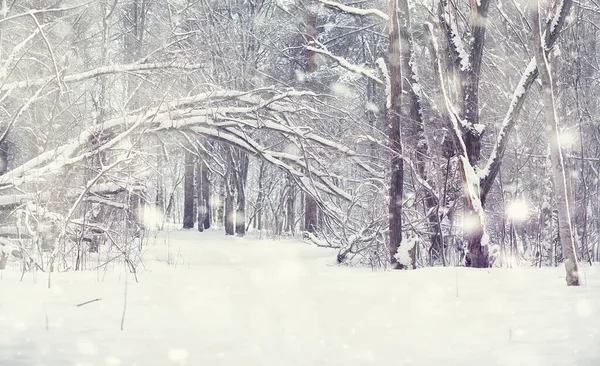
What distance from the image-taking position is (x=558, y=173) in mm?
4676

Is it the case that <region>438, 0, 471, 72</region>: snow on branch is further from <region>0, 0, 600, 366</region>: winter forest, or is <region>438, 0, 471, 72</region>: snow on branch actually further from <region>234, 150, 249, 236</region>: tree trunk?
<region>234, 150, 249, 236</region>: tree trunk

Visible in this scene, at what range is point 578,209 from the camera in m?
10.1

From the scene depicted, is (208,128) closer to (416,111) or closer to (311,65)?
(416,111)

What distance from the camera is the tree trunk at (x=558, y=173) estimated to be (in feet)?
14.4

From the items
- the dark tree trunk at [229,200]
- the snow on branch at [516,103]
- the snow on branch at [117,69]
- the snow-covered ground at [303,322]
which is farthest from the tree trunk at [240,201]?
the snow-covered ground at [303,322]

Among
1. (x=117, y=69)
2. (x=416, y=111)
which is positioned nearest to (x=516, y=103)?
(x=416, y=111)

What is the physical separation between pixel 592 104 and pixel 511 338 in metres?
12.4

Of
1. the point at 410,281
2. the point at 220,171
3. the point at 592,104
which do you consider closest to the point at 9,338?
the point at 410,281

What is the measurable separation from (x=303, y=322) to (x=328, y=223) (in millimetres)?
6363

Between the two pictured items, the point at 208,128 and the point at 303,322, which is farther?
the point at 208,128

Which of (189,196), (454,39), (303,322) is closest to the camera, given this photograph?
(303,322)

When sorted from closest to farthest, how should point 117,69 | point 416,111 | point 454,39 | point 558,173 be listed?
point 558,173 < point 454,39 < point 117,69 < point 416,111

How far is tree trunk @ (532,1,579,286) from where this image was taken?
173 inches

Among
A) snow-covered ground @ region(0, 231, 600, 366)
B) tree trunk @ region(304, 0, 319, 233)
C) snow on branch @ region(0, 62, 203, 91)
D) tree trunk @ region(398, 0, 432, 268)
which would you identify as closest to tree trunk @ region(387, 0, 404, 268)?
tree trunk @ region(398, 0, 432, 268)
